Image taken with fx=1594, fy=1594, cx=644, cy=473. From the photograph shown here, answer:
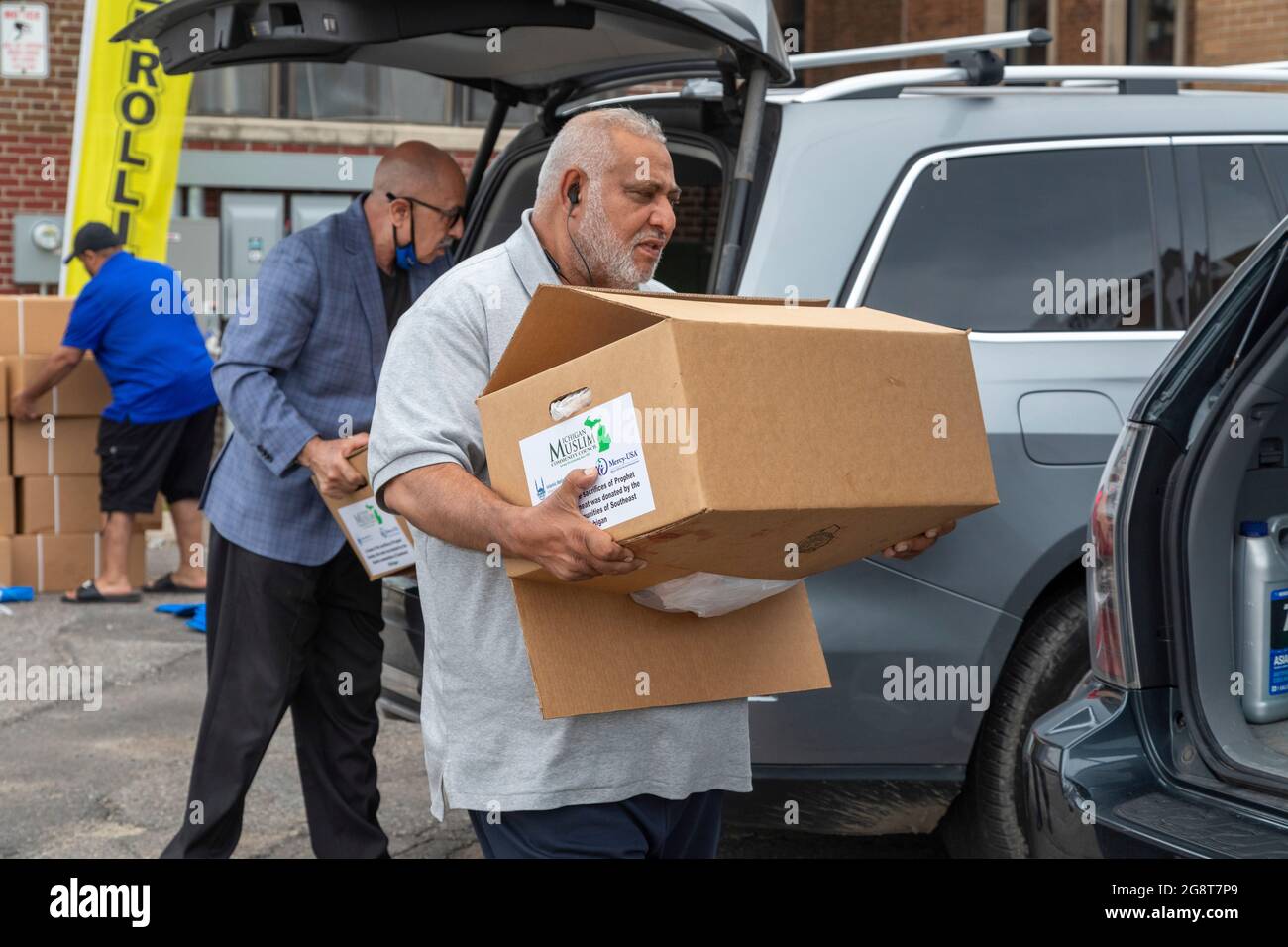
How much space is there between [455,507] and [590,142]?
65 cm

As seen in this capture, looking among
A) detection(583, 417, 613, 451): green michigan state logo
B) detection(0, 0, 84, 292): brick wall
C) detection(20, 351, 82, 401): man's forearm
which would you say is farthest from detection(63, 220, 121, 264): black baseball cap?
detection(583, 417, 613, 451): green michigan state logo

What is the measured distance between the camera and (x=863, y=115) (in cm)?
372

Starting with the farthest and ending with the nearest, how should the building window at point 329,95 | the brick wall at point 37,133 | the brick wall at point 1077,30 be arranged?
the brick wall at point 1077,30 < the building window at point 329,95 < the brick wall at point 37,133

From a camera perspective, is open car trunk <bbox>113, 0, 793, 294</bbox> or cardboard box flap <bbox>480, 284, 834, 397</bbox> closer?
cardboard box flap <bbox>480, 284, 834, 397</bbox>

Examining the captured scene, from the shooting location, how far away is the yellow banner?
11086 mm

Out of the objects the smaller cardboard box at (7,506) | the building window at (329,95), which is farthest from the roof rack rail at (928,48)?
the building window at (329,95)

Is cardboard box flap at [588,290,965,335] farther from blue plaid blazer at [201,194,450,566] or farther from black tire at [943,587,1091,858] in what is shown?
blue plaid blazer at [201,194,450,566]

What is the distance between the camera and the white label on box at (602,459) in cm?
217

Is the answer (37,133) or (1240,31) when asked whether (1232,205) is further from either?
(37,133)

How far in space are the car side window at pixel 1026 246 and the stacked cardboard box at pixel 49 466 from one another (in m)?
5.77

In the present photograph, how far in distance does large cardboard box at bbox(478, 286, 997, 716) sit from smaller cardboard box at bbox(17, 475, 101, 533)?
650 centimetres

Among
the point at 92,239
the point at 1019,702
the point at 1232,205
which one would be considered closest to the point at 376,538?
the point at 1019,702

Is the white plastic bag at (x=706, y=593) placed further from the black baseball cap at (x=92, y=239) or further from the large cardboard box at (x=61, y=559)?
the large cardboard box at (x=61, y=559)

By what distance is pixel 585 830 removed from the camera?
252 cm
